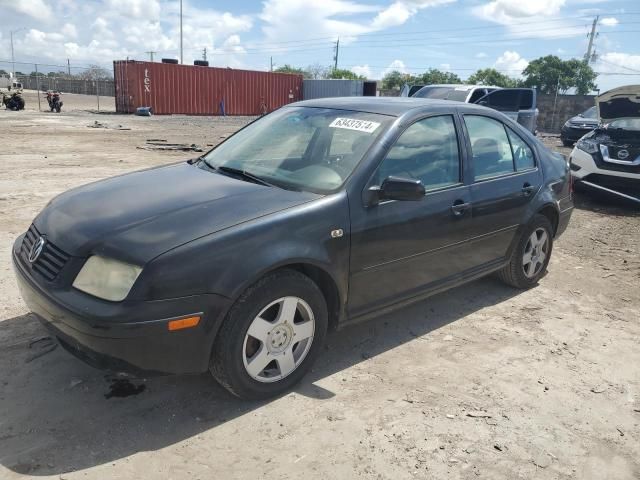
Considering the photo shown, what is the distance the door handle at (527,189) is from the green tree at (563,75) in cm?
7125

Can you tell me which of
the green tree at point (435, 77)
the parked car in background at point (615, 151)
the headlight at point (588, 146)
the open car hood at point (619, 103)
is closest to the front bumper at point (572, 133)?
the open car hood at point (619, 103)

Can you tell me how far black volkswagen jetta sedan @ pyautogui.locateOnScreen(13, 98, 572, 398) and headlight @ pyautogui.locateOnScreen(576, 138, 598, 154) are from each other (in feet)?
17.3

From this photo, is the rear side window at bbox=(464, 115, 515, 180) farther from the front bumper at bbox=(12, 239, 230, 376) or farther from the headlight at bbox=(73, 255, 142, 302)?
the headlight at bbox=(73, 255, 142, 302)

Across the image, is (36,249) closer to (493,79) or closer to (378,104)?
(378,104)

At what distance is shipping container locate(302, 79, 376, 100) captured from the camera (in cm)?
3275

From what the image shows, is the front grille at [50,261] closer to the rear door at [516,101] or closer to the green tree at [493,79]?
the rear door at [516,101]

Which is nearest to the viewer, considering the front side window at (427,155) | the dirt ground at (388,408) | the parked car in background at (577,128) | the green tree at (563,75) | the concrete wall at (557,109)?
the dirt ground at (388,408)

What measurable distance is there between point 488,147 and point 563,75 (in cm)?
7409

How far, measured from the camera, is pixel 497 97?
49.8ft

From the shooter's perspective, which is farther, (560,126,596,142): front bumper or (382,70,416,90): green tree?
(382,70,416,90): green tree

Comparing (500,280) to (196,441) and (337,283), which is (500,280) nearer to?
(337,283)

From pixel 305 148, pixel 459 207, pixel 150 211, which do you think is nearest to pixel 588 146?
pixel 459 207

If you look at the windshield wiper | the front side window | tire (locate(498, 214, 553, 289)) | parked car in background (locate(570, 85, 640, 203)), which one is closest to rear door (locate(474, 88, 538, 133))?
parked car in background (locate(570, 85, 640, 203))

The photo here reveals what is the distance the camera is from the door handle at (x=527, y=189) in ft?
14.5
